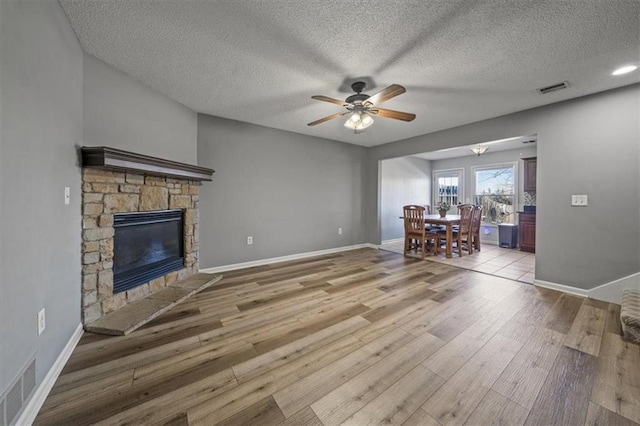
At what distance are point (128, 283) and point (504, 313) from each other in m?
3.84

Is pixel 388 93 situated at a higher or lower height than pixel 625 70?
lower

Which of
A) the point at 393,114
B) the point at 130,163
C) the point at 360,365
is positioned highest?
the point at 393,114

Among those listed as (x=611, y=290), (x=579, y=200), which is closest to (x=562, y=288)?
(x=611, y=290)

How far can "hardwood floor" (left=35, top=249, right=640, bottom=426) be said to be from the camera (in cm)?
128

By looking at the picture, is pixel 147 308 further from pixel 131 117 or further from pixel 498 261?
pixel 498 261

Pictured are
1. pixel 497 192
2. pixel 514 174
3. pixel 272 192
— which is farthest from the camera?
pixel 497 192

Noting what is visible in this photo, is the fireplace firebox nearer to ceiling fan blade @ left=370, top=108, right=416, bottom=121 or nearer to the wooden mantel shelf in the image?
the wooden mantel shelf

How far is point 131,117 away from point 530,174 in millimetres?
7341

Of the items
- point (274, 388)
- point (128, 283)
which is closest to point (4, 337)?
point (274, 388)

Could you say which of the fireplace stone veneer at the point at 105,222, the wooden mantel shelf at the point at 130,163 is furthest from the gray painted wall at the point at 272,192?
the fireplace stone veneer at the point at 105,222

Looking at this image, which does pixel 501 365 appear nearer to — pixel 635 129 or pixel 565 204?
pixel 565 204

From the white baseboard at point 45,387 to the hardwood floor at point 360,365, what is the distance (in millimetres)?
47

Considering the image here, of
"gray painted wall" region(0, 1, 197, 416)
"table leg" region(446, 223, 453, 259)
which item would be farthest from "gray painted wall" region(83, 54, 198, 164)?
"table leg" region(446, 223, 453, 259)

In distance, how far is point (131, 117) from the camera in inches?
101
